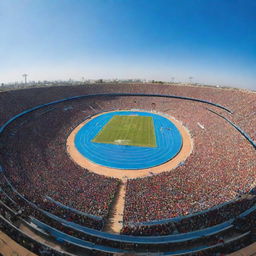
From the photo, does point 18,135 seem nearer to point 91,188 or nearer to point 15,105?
point 15,105

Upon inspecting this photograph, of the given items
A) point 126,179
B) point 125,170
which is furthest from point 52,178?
point 125,170

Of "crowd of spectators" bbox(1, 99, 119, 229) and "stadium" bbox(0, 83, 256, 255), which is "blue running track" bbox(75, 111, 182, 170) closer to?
"stadium" bbox(0, 83, 256, 255)

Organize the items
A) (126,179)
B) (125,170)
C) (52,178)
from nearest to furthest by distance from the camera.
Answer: (52,178) → (126,179) → (125,170)

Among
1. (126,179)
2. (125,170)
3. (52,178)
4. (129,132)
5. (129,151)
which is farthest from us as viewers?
(129,132)

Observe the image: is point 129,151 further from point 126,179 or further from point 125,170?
point 126,179

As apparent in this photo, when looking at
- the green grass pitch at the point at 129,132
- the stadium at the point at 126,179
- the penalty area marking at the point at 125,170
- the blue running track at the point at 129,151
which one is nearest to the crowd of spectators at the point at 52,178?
the stadium at the point at 126,179

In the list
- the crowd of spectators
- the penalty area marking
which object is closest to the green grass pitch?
the penalty area marking

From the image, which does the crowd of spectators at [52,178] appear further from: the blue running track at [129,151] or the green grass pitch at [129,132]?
the green grass pitch at [129,132]
